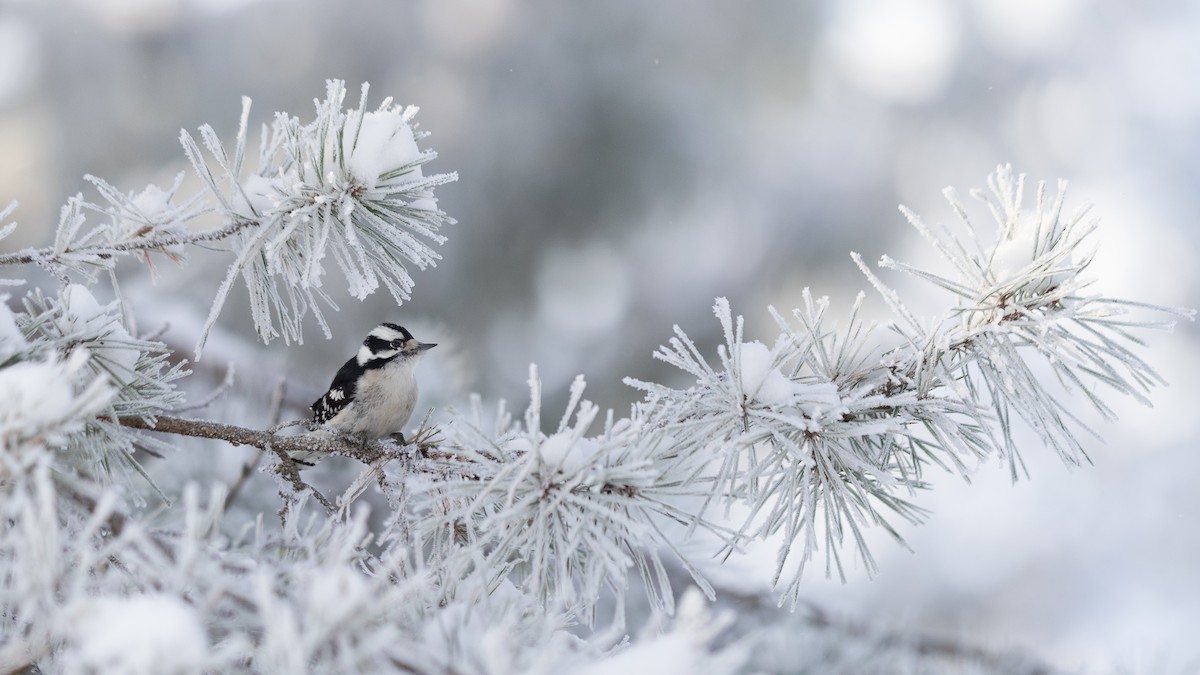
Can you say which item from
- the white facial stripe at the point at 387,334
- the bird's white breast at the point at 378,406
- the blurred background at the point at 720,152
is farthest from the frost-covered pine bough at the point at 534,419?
the blurred background at the point at 720,152

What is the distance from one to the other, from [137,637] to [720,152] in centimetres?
422

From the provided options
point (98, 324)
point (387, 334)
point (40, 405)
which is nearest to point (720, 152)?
point (387, 334)

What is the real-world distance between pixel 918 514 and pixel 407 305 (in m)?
3.62

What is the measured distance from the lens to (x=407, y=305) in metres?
4.18

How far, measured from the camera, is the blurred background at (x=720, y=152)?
12.9ft

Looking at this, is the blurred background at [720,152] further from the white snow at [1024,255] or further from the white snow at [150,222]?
the white snow at [1024,255]

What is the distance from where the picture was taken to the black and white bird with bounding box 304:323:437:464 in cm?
141

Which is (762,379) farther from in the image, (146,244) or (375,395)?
(375,395)

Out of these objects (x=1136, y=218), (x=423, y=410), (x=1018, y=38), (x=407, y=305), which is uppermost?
(x=1018, y=38)

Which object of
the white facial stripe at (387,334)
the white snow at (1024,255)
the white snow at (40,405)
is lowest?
the white snow at (40,405)

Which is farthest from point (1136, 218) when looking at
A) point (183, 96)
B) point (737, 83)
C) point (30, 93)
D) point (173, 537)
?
point (30, 93)

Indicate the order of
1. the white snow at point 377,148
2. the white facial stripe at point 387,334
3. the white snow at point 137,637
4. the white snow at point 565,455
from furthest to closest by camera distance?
the white facial stripe at point 387,334 < the white snow at point 377,148 < the white snow at point 565,455 < the white snow at point 137,637

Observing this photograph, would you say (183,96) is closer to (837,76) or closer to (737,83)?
(737,83)

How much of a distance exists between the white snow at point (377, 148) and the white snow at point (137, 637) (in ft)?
1.49
